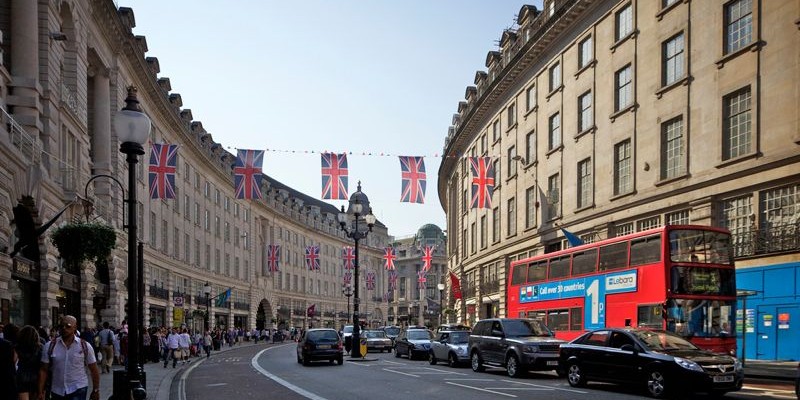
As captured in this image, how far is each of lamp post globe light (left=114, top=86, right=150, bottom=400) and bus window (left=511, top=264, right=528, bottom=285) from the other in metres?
19.5

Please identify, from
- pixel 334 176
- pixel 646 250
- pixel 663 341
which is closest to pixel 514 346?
pixel 646 250

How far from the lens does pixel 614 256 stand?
22.7 meters

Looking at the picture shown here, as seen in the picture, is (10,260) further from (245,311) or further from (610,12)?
(245,311)

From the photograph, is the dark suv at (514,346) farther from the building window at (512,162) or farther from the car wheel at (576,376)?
the building window at (512,162)

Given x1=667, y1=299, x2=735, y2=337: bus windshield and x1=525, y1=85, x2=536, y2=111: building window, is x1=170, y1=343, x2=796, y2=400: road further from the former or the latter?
x1=525, y1=85, x2=536, y2=111: building window

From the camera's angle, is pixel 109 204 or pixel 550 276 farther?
pixel 109 204

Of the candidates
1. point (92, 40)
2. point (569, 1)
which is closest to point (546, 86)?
point (569, 1)

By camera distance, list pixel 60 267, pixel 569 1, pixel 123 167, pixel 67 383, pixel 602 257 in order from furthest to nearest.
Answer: pixel 123 167 → pixel 569 1 → pixel 60 267 → pixel 602 257 → pixel 67 383

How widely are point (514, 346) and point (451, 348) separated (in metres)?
6.27

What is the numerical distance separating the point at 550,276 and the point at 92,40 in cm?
2340

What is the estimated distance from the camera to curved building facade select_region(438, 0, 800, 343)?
24922 millimetres

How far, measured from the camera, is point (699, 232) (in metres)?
20.4

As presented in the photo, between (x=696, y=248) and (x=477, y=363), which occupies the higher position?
(x=696, y=248)

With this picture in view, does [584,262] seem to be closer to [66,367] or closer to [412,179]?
[412,179]
